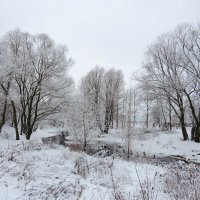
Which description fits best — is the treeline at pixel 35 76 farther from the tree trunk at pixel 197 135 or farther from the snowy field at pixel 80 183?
the snowy field at pixel 80 183

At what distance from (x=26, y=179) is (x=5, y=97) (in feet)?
58.9

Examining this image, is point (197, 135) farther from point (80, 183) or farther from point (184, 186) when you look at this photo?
point (80, 183)

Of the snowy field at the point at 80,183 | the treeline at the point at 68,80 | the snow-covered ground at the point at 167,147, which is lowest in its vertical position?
the snow-covered ground at the point at 167,147

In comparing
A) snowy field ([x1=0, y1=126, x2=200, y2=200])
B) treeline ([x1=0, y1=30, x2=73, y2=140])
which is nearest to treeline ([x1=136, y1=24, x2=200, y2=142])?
treeline ([x1=0, y1=30, x2=73, y2=140])

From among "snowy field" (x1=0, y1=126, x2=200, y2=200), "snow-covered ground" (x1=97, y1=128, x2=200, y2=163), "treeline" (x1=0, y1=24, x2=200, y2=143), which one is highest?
"treeline" (x1=0, y1=24, x2=200, y2=143)

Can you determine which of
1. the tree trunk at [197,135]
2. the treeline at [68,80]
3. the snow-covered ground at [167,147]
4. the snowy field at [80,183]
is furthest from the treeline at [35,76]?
the snowy field at [80,183]

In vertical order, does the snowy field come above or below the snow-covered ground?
above

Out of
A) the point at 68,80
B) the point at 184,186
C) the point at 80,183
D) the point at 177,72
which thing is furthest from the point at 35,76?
the point at 184,186

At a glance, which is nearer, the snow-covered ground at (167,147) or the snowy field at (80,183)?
the snowy field at (80,183)

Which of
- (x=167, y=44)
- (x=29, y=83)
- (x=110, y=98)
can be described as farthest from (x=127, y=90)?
(x=29, y=83)

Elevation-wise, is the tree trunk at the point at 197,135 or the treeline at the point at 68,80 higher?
the treeline at the point at 68,80

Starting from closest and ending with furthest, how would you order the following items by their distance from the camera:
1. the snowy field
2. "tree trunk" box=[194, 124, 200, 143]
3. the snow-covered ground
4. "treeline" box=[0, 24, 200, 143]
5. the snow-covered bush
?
1. the snow-covered bush
2. the snowy field
3. the snow-covered ground
4. "treeline" box=[0, 24, 200, 143]
5. "tree trunk" box=[194, 124, 200, 143]

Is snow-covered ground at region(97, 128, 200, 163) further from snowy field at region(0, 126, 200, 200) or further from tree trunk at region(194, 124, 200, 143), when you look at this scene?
snowy field at region(0, 126, 200, 200)

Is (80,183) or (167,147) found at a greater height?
(80,183)
